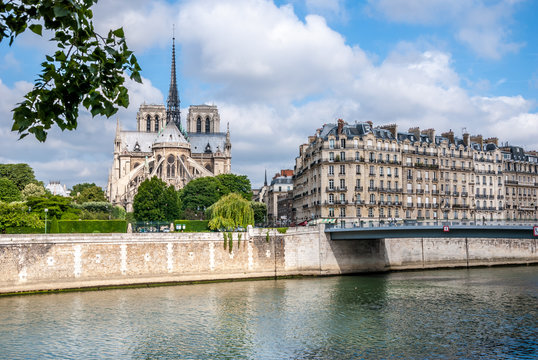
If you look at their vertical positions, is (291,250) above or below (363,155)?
below

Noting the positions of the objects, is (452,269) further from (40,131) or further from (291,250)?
(40,131)

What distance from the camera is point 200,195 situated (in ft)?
302

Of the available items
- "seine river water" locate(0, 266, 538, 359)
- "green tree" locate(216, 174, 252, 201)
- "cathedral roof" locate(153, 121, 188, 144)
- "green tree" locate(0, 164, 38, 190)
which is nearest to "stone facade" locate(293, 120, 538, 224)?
"seine river water" locate(0, 266, 538, 359)

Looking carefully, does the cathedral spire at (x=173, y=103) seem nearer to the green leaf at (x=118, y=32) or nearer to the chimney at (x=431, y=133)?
the chimney at (x=431, y=133)

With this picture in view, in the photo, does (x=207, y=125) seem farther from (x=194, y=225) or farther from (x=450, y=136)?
(x=194, y=225)

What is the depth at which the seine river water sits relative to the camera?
74.0ft

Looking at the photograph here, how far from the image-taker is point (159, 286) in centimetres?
4244

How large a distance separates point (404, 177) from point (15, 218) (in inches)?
1666

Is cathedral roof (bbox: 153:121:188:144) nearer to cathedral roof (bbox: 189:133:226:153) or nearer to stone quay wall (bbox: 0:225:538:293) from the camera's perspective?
cathedral roof (bbox: 189:133:226:153)

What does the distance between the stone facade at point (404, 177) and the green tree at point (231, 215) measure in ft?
44.5

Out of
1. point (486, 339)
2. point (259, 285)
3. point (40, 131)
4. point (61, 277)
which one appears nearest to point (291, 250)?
point (259, 285)

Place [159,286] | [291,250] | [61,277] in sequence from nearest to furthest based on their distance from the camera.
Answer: [61,277] < [159,286] < [291,250]

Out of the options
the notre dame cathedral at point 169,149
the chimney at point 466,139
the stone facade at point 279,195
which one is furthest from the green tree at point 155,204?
the chimney at point 466,139

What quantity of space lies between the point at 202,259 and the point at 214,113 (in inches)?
4323
